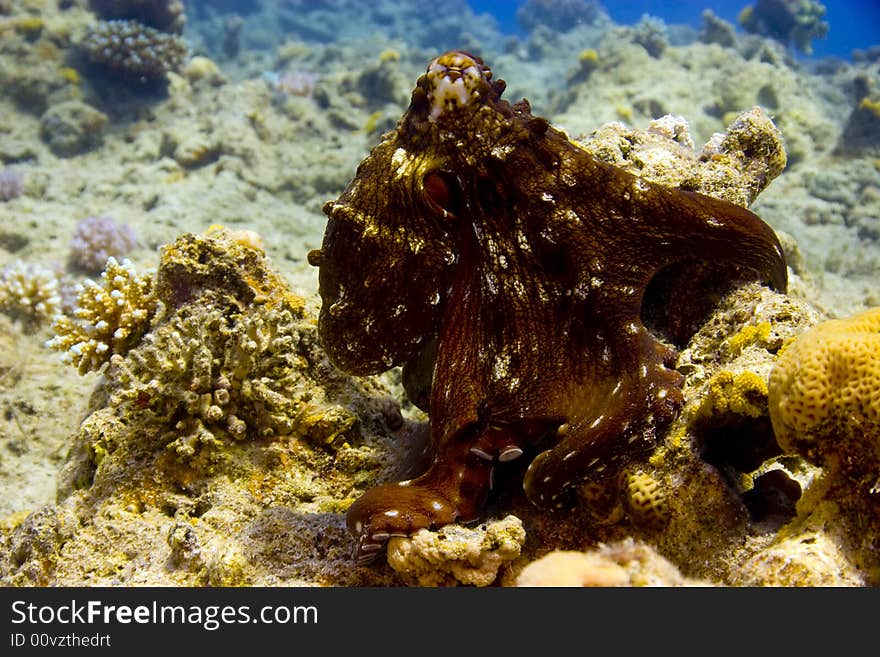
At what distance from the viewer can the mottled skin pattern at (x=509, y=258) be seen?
243 centimetres

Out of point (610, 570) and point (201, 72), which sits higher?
point (201, 72)

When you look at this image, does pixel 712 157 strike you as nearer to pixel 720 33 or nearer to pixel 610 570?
pixel 610 570

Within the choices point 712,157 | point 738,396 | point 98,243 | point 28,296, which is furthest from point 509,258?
point 98,243

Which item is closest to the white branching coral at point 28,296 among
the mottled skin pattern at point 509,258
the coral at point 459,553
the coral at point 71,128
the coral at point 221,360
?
the coral at point 221,360

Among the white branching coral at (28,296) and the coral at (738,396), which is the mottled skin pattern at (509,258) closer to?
the coral at (738,396)

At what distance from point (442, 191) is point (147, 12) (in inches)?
559

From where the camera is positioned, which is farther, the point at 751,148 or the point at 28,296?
the point at 28,296

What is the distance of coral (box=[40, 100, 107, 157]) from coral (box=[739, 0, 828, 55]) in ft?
67.4

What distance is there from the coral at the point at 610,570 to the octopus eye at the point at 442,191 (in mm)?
1484

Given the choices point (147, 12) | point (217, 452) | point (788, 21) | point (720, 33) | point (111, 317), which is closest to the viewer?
point (217, 452)

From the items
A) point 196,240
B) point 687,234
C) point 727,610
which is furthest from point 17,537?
point 687,234

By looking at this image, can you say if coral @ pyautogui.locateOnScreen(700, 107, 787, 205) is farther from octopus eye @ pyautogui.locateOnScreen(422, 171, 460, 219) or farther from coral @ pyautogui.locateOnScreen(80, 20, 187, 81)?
coral @ pyautogui.locateOnScreen(80, 20, 187, 81)

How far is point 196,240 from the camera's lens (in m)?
3.56

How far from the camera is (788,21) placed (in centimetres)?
1966
